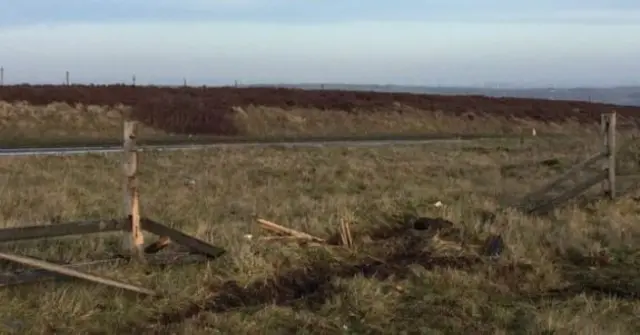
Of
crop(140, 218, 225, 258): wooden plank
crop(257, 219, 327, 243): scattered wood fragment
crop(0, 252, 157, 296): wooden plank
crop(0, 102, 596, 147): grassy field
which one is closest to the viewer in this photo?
crop(0, 252, 157, 296): wooden plank

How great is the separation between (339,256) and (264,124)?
3740 cm

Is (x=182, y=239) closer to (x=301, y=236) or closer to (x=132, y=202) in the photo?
(x=132, y=202)

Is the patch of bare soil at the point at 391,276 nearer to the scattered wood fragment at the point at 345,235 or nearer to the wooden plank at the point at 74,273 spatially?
the scattered wood fragment at the point at 345,235

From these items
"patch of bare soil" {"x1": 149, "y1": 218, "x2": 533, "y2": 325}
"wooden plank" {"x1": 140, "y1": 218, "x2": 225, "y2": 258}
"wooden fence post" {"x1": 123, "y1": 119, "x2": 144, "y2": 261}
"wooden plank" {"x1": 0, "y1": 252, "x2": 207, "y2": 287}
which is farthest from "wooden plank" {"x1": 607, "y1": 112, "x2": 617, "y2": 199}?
"wooden fence post" {"x1": 123, "y1": 119, "x2": 144, "y2": 261}

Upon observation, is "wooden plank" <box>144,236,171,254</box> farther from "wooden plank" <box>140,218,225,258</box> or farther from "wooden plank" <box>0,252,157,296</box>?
"wooden plank" <box>0,252,157,296</box>

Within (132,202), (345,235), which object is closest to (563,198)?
(345,235)

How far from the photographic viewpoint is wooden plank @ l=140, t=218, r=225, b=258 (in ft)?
33.2

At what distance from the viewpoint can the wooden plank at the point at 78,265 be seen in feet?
28.2

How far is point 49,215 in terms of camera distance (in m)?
13.9

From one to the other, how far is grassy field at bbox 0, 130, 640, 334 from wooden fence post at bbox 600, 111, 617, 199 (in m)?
0.48

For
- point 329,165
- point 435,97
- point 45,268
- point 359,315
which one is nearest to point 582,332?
point 359,315

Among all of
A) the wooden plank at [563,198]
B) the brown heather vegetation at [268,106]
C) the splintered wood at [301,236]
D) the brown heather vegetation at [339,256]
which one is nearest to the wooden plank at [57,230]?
the brown heather vegetation at [339,256]

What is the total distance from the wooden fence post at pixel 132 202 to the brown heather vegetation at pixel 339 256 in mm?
271

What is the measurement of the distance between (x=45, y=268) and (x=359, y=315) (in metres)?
3.06
